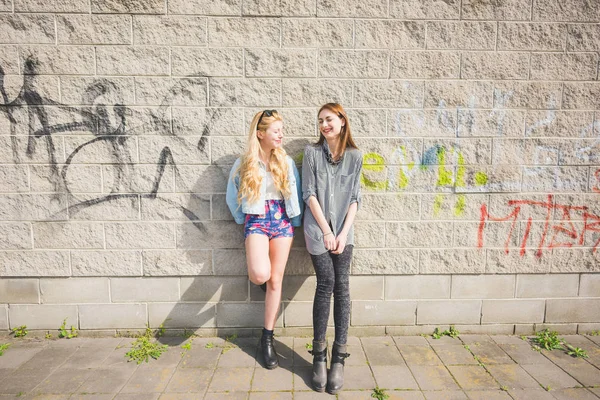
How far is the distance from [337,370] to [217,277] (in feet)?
4.40

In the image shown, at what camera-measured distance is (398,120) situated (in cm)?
348

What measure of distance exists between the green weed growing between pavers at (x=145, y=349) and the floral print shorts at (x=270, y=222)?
49.3 inches

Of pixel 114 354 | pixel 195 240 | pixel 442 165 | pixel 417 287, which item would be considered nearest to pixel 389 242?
pixel 417 287

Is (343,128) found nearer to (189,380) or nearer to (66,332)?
(189,380)

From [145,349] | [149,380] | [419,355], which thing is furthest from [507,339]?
[145,349]

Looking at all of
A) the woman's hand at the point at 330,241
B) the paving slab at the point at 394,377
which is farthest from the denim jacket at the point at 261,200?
the paving slab at the point at 394,377

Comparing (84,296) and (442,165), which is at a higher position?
(442,165)

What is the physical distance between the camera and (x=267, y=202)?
10.5 ft

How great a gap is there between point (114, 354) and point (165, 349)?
0.41 meters

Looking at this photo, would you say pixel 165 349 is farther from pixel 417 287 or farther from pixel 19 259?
pixel 417 287

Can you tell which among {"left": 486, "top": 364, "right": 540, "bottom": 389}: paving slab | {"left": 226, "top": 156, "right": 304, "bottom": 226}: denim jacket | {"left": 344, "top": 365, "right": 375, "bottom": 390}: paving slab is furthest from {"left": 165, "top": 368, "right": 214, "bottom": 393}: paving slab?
{"left": 486, "top": 364, "right": 540, "bottom": 389}: paving slab

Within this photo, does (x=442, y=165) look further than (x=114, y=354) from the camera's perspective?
Yes

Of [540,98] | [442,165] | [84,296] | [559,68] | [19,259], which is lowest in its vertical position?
[84,296]

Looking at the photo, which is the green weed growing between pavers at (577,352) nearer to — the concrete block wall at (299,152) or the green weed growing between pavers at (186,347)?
the concrete block wall at (299,152)
